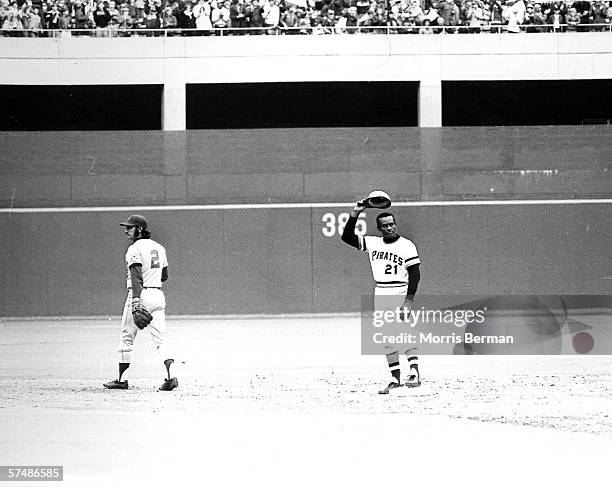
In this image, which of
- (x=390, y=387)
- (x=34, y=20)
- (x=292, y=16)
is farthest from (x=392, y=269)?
(x=34, y=20)

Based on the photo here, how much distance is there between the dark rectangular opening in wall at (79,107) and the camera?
1046 inches

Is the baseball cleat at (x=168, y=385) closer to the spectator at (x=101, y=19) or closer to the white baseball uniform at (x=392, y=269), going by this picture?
the white baseball uniform at (x=392, y=269)

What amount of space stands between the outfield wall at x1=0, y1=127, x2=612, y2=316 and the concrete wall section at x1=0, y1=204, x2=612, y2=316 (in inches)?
1.2

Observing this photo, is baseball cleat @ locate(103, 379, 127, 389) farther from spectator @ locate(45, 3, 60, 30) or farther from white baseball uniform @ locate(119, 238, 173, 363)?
spectator @ locate(45, 3, 60, 30)

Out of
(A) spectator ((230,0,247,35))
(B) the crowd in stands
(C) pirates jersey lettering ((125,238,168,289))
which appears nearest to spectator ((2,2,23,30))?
(B) the crowd in stands

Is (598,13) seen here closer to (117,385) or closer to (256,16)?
(256,16)

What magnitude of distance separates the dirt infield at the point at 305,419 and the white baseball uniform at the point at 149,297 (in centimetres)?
53

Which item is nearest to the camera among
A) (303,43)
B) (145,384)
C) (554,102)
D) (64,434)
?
(64,434)

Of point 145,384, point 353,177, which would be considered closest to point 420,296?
point 353,177

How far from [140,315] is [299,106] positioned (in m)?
15.9

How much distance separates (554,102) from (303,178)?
7.45 m

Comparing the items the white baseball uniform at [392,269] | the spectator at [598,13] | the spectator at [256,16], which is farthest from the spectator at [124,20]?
the white baseball uniform at [392,269]

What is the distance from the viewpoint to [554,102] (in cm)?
2717

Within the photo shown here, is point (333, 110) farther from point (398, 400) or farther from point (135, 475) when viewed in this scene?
point (135, 475)
